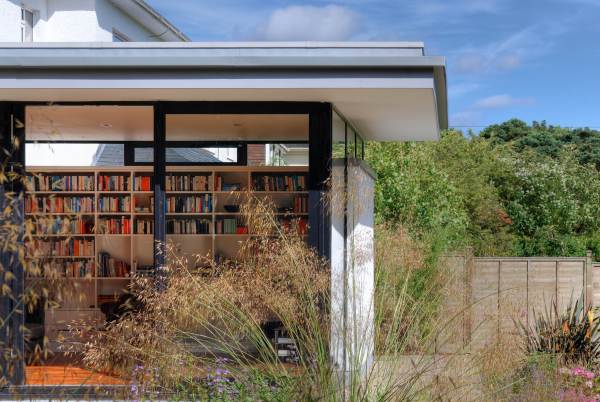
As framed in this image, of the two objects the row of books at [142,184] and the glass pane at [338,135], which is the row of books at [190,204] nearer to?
the row of books at [142,184]

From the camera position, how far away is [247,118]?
5.21 metres

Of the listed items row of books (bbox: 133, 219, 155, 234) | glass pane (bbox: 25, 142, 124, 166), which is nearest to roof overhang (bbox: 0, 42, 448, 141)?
row of books (bbox: 133, 219, 155, 234)

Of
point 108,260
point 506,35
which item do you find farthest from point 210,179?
point 506,35

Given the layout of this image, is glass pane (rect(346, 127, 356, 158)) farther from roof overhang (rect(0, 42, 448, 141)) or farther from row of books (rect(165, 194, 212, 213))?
row of books (rect(165, 194, 212, 213))

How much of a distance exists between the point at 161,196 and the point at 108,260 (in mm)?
4183

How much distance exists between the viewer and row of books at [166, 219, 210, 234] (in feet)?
25.3

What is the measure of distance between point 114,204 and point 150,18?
6.81 metres

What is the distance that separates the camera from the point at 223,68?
377cm

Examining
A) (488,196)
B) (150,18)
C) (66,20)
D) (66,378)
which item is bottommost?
(66,378)

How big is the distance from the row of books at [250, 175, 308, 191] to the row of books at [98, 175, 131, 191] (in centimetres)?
212

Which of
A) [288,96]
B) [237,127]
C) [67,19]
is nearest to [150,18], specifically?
[67,19]

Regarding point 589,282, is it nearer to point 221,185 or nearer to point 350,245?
point 350,245

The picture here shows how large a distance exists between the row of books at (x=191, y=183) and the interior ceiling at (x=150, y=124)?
2.53ft

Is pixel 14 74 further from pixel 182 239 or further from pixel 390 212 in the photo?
pixel 390 212
